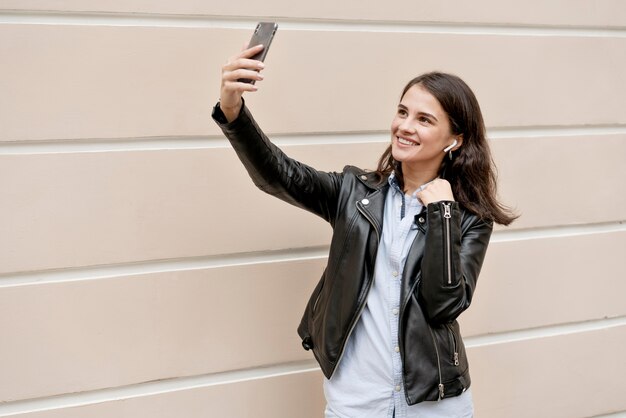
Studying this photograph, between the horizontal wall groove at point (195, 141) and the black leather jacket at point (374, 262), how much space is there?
0.42 metres

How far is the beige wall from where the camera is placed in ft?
7.33

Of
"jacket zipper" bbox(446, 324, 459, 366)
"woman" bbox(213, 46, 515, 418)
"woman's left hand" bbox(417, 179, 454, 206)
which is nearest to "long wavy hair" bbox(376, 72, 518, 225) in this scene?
"woman" bbox(213, 46, 515, 418)

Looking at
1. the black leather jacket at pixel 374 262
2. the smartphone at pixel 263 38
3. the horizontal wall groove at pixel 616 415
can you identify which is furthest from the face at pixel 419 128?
the horizontal wall groove at pixel 616 415

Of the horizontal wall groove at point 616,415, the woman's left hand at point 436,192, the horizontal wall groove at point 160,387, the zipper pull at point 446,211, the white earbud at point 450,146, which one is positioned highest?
the white earbud at point 450,146

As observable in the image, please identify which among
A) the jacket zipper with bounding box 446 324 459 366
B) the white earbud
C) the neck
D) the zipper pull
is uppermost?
the white earbud

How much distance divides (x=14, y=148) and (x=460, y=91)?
1.36m

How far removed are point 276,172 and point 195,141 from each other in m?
0.54

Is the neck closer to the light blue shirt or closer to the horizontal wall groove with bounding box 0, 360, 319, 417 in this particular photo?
the light blue shirt

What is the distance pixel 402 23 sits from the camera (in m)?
2.62

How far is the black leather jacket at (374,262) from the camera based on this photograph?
74.2 inches

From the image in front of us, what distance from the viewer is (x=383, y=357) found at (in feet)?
6.49

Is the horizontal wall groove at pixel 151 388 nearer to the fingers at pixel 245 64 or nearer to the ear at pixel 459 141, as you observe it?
the ear at pixel 459 141

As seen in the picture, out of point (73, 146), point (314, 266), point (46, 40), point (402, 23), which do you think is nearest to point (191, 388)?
point (314, 266)

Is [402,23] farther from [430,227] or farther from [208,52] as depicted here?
[430,227]
